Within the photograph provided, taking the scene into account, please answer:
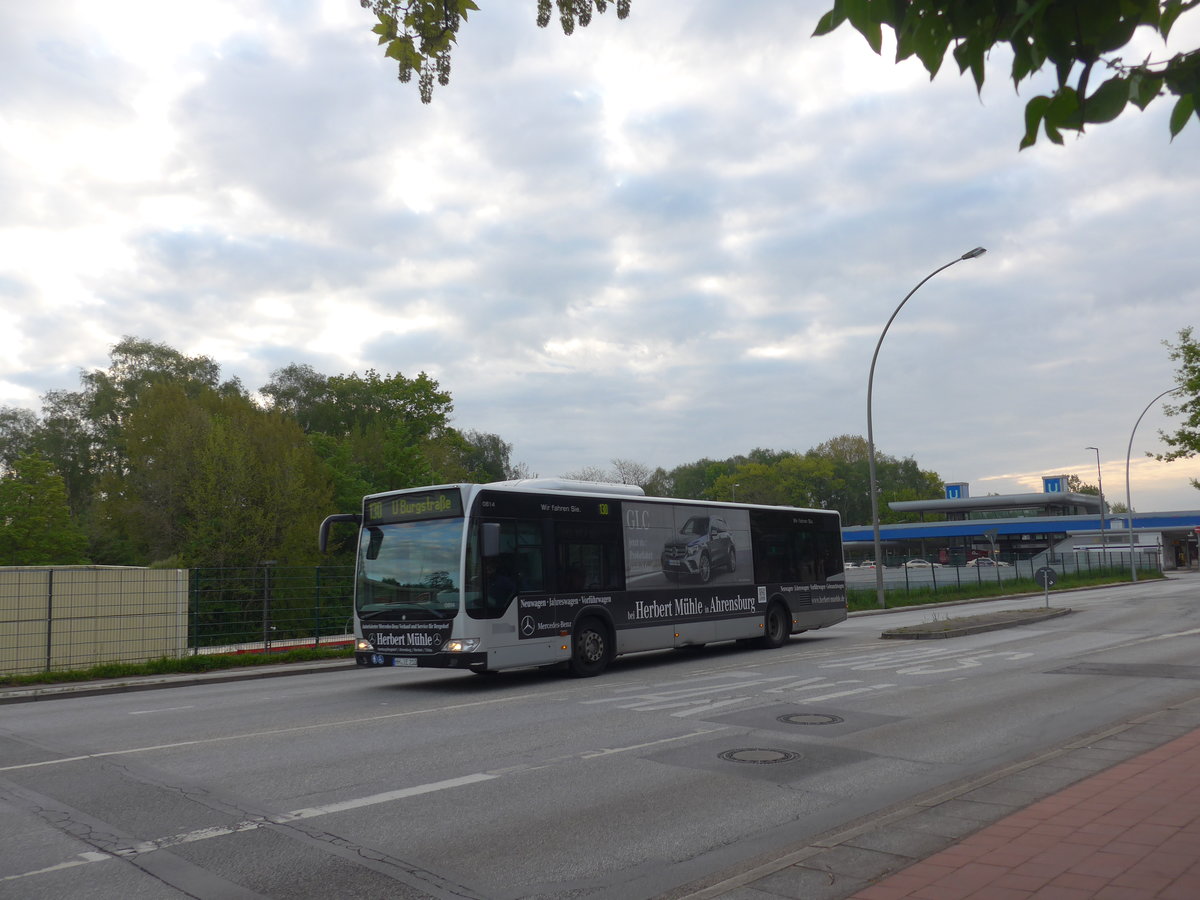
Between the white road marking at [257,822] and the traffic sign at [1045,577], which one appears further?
the traffic sign at [1045,577]

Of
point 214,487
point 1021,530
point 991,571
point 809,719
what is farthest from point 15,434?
point 1021,530

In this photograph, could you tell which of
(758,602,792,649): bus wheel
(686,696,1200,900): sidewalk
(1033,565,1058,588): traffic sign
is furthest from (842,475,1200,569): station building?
(686,696,1200,900): sidewalk

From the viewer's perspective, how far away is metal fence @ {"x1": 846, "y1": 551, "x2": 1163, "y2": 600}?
46.9m

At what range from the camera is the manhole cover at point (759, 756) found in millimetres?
8406

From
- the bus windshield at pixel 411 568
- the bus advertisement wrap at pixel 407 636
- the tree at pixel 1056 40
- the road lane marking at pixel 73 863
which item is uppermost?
the tree at pixel 1056 40

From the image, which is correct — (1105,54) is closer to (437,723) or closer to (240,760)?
(240,760)

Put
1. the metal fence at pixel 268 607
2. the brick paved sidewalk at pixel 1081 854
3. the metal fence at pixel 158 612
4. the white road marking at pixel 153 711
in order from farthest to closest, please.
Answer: the metal fence at pixel 268 607 < the metal fence at pixel 158 612 < the white road marking at pixel 153 711 < the brick paved sidewalk at pixel 1081 854

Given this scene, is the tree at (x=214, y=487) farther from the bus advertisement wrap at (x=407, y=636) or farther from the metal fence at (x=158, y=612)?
the bus advertisement wrap at (x=407, y=636)

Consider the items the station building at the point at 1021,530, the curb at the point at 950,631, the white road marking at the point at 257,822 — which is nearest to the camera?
the white road marking at the point at 257,822

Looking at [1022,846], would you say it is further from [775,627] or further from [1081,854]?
[775,627]

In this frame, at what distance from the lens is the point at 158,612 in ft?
63.3

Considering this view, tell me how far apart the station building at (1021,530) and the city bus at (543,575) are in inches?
2178

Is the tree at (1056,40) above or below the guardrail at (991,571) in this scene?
above

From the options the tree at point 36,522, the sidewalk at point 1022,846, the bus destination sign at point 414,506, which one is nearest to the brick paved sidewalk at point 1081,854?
the sidewalk at point 1022,846
